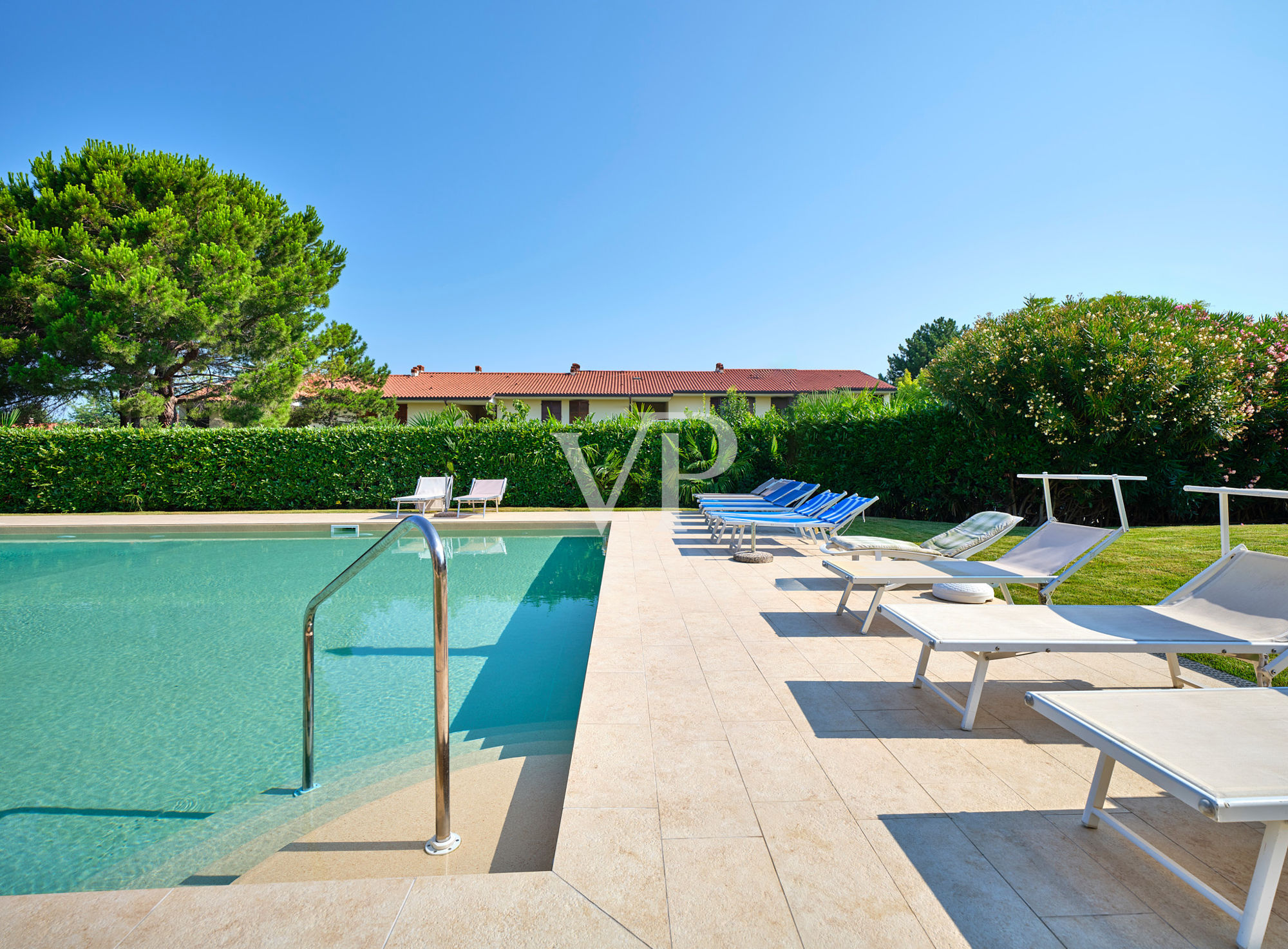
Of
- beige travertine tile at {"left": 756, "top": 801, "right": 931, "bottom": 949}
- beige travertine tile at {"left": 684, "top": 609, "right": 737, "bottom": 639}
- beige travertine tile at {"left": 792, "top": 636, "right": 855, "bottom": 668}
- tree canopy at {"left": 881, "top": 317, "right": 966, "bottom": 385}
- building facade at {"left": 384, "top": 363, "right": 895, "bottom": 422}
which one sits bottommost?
beige travertine tile at {"left": 756, "top": 801, "right": 931, "bottom": 949}

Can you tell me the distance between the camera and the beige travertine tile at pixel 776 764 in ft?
8.67

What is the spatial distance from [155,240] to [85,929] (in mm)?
22604

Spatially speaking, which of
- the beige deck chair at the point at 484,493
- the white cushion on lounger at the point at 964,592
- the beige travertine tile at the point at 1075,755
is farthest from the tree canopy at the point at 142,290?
the beige travertine tile at the point at 1075,755

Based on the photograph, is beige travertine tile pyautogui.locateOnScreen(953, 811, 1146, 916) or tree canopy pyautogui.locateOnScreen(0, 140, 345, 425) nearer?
beige travertine tile pyautogui.locateOnScreen(953, 811, 1146, 916)

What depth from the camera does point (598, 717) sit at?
11.2 feet

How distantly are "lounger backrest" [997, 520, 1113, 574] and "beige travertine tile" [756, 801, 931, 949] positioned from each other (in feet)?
12.7

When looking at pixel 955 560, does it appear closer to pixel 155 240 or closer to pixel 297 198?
pixel 155 240

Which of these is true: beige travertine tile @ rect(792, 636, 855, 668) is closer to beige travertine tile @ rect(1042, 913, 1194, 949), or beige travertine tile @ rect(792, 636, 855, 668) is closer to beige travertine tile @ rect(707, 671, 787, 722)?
beige travertine tile @ rect(707, 671, 787, 722)

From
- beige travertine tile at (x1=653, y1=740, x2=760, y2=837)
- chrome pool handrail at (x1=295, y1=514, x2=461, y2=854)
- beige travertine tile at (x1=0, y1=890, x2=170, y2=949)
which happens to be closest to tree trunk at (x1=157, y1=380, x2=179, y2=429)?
chrome pool handrail at (x1=295, y1=514, x2=461, y2=854)

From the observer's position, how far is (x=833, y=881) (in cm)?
208

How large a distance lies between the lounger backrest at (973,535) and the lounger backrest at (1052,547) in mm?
285

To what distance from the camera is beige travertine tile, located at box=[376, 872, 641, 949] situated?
1801mm

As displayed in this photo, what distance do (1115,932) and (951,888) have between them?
0.43 m

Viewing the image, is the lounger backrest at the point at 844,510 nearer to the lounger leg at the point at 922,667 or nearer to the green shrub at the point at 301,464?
the lounger leg at the point at 922,667
